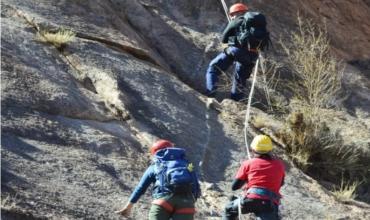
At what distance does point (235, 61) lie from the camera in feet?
40.5

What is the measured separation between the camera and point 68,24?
1148cm

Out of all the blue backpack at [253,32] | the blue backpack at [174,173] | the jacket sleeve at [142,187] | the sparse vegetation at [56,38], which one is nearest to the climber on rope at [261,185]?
the blue backpack at [174,173]

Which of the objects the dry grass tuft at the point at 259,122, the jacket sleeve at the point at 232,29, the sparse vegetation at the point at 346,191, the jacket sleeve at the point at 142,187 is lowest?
the sparse vegetation at the point at 346,191

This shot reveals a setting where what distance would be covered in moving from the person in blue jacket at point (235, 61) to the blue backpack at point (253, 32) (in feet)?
0.35

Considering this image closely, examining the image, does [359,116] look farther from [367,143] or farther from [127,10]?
[127,10]

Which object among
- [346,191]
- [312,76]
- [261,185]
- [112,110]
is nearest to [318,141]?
[312,76]

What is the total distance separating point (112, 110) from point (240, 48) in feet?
9.49

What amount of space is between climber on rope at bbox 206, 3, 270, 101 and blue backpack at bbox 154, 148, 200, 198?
4.42m

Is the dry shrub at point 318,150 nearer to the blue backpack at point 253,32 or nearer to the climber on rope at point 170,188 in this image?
the blue backpack at point 253,32

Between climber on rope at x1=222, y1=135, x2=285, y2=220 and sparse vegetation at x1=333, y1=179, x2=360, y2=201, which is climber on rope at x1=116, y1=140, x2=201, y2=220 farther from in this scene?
sparse vegetation at x1=333, y1=179, x2=360, y2=201

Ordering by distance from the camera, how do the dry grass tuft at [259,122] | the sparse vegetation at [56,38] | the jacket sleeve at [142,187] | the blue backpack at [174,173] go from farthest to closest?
the dry grass tuft at [259,122] < the sparse vegetation at [56,38] < the jacket sleeve at [142,187] < the blue backpack at [174,173]

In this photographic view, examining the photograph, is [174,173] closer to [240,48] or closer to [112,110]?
[112,110]

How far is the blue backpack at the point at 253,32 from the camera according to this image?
1191 cm

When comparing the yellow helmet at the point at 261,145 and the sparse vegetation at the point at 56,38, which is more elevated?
the sparse vegetation at the point at 56,38
